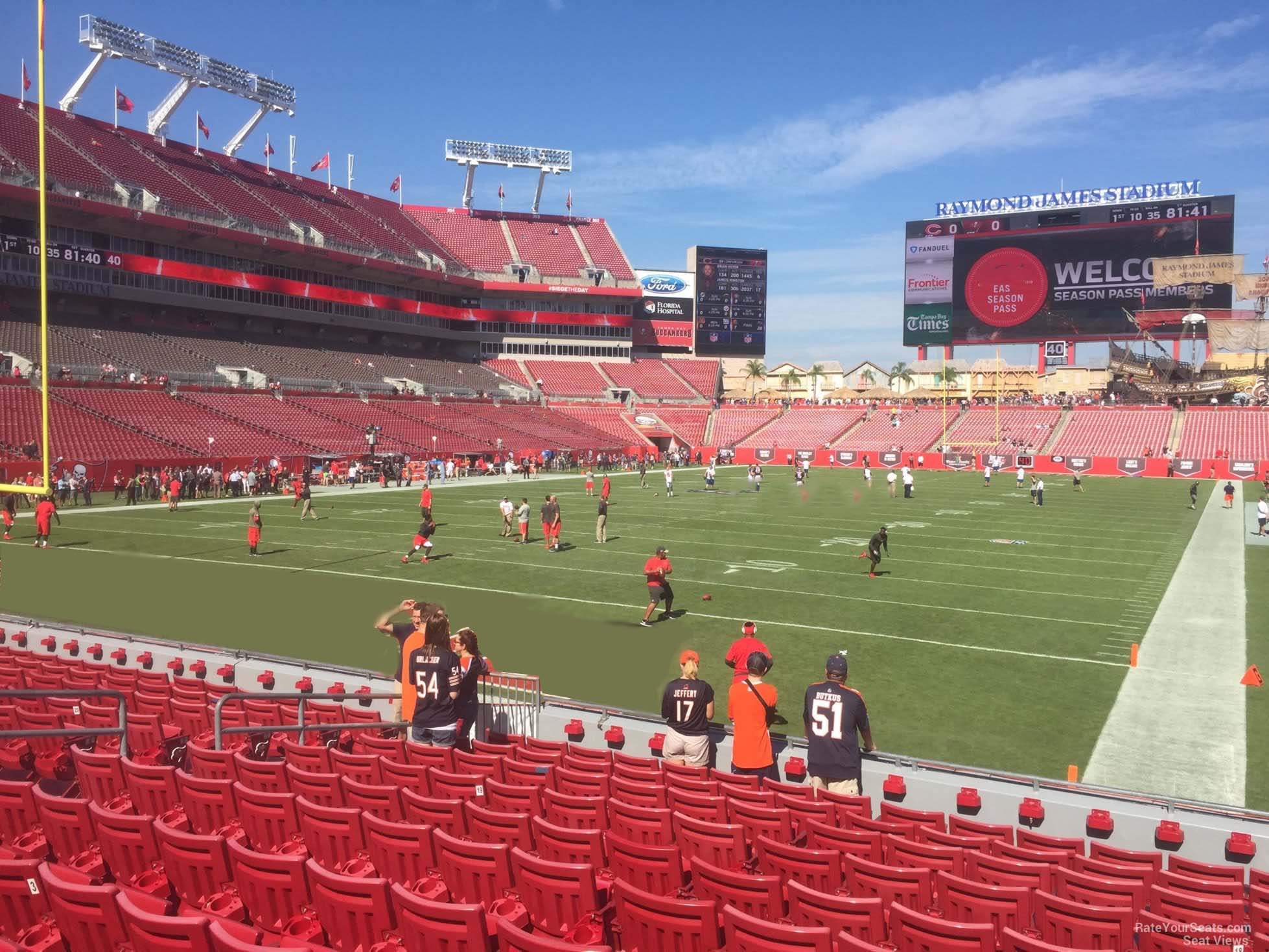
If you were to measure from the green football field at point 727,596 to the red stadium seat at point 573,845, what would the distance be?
5.78 meters

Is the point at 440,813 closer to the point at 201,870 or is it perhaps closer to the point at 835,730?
the point at 201,870

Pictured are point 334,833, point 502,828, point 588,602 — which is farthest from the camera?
point 588,602

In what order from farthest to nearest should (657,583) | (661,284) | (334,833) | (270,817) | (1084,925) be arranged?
(661,284) < (657,583) < (270,817) < (334,833) < (1084,925)

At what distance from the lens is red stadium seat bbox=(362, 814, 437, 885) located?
14.7 feet

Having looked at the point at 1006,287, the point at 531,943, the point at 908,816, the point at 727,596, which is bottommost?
the point at 727,596

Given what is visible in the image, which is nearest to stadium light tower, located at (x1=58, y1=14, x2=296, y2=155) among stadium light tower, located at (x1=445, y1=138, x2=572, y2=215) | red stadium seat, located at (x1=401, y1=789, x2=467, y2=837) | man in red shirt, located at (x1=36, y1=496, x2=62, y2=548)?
stadium light tower, located at (x1=445, y1=138, x2=572, y2=215)

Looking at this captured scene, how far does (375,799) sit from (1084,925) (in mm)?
3873

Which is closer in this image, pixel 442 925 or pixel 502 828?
pixel 442 925

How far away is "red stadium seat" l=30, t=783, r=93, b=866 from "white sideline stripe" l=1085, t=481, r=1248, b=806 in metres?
8.54

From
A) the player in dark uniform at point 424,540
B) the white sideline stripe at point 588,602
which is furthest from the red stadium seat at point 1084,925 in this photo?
the player in dark uniform at point 424,540

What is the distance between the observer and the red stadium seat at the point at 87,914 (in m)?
3.54

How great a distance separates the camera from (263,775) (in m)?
5.76

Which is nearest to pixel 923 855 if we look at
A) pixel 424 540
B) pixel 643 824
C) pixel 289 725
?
pixel 643 824

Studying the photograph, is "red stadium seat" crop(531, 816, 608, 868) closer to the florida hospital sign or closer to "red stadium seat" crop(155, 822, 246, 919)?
"red stadium seat" crop(155, 822, 246, 919)
